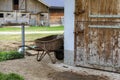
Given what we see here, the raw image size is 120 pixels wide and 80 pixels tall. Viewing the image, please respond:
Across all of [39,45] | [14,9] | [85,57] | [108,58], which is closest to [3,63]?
[39,45]

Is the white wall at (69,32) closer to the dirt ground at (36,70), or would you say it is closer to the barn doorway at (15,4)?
the dirt ground at (36,70)

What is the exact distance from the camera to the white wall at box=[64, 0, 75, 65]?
8453 mm

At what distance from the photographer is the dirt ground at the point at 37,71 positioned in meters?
7.33

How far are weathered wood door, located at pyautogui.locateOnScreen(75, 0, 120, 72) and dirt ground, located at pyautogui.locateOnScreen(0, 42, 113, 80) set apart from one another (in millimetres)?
619

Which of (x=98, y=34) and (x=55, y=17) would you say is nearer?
(x=98, y=34)

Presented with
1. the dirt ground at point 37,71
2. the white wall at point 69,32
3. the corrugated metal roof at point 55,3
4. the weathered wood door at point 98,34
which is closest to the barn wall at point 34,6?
the corrugated metal roof at point 55,3

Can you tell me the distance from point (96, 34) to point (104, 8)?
2.20 ft

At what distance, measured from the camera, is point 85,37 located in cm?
814

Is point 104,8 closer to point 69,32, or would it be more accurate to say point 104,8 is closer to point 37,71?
point 69,32

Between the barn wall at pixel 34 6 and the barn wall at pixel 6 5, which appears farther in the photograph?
the barn wall at pixel 6 5

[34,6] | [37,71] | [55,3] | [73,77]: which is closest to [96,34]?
[73,77]

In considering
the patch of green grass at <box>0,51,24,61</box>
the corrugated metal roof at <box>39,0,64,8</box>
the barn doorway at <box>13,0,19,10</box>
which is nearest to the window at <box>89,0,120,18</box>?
the patch of green grass at <box>0,51,24,61</box>

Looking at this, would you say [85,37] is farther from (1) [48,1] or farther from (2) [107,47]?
(1) [48,1]

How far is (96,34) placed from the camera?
7.94 meters
